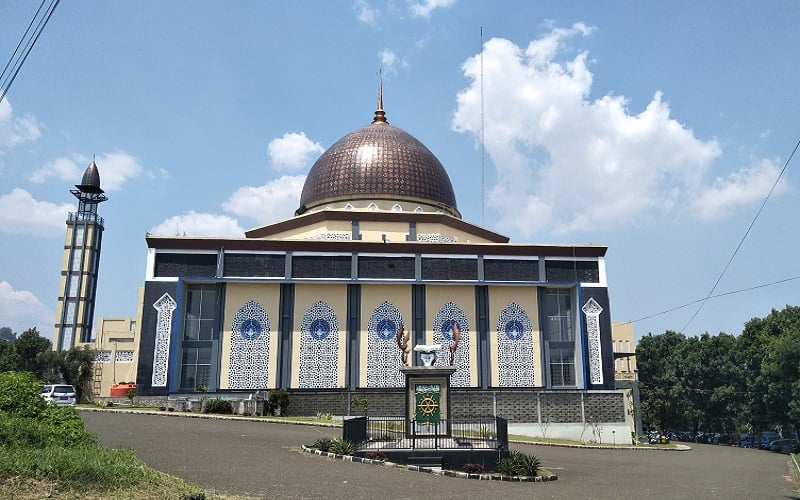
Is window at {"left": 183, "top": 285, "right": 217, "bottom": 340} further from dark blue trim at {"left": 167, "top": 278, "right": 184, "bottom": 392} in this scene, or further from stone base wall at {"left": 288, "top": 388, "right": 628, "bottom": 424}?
stone base wall at {"left": 288, "top": 388, "right": 628, "bottom": 424}

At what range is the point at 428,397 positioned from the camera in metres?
17.0

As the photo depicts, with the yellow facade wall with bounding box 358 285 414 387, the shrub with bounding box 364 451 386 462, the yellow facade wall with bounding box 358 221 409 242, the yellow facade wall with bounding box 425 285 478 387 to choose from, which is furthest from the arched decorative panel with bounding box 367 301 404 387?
the shrub with bounding box 364 451 386 462

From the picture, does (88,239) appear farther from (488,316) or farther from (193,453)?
(193,453)

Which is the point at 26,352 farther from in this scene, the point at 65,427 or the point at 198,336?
the point at 65,427

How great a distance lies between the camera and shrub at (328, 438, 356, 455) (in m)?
14.1

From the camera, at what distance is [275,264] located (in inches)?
1148

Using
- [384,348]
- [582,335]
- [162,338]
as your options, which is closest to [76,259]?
[162,338]

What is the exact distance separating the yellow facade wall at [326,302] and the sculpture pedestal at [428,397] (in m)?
12.0

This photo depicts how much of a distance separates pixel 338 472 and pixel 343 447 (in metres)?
2.22

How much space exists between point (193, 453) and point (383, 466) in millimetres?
3987

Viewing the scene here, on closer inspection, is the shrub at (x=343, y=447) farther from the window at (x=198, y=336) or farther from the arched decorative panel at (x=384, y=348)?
the window at (x=198, y=336)

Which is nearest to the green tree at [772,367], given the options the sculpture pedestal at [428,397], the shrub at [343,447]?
the sculpture pedestal at [428,397]

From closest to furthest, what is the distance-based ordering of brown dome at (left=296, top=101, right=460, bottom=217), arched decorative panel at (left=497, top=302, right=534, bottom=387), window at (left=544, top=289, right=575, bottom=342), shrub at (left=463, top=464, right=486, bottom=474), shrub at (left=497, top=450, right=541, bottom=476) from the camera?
shrub at (left=497, top=450, right=541, bottom=476), shrub at (left=463, top=464, right=486, bottom=474), arched decorative panel at (left=497, top=302, right=534, bottom=387), window at (left=544, top=289, right=575, bottom=342), brown dome at (left=296, top=101, right=460, bottom=217)

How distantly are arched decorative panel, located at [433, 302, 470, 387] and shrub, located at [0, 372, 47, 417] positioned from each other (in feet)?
67.1
